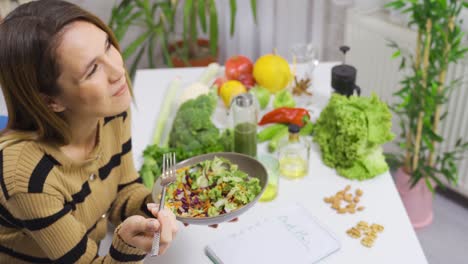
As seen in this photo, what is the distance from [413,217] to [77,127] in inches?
63.9

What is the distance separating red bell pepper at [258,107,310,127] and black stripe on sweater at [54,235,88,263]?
2.52 ft

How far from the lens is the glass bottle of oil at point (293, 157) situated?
138 cm

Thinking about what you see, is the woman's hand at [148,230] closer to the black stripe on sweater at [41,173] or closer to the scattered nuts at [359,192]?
the black stripe on sweater at [41,173]

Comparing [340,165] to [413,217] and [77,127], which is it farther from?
[413,217]

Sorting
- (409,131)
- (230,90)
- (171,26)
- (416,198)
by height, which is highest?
(171,26)

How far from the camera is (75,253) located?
101cm

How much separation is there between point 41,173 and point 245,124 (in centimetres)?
62

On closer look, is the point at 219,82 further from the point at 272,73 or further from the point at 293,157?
the point at 293,157

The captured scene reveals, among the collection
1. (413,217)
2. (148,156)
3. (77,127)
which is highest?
(77,127)

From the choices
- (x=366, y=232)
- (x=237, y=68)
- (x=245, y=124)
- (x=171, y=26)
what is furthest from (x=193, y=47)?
(x=366, y=232)

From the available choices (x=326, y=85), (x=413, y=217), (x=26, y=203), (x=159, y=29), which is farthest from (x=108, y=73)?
(x=413, y=217)

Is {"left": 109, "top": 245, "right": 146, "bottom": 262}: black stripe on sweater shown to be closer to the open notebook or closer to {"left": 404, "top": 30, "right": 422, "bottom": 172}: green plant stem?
the open notebook

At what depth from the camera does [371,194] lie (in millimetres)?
1306

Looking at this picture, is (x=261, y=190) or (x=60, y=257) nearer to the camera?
(x=60, y=257)
